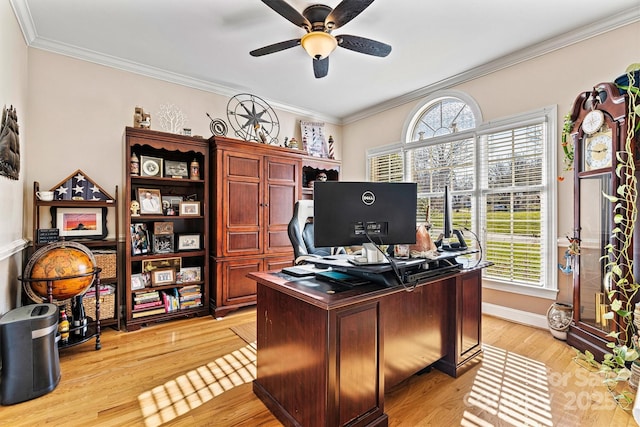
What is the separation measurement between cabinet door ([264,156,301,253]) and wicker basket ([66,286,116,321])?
1.61 meters

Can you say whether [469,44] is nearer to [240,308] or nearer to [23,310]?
[240,308]

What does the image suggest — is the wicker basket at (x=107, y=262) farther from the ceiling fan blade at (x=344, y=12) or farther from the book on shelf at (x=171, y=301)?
the ceiling fan blade at (x=344, y=12)

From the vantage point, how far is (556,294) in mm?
2912

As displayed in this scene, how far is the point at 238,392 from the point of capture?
1.95 meters

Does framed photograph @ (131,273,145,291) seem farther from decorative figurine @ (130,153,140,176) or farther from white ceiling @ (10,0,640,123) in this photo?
white ceiling @ (10,0,640,123)

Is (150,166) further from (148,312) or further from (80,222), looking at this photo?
(148,312)

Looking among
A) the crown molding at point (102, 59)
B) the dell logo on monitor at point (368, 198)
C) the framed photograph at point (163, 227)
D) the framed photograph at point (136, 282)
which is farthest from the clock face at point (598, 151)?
the framed photograph at point (136, 282)

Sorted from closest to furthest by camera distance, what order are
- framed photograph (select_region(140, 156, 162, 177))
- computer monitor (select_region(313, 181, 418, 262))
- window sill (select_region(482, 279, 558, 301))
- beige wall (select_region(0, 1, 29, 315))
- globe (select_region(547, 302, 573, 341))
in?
computer monitor (select_region(313, 181, 418, 262)) → beige wall (select_region(0, 1, 29, 315)) → globe (select_region(547, 302, 573, 341)) → window sill (select_region(482, 279, 558, 301)) → framed photograph (select_region(140, 156, 162, 177))

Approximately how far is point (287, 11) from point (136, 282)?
112 inches

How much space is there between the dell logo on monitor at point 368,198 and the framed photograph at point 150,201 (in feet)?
8.29

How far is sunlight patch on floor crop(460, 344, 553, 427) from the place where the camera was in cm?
168

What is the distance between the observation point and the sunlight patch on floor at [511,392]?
1681mm

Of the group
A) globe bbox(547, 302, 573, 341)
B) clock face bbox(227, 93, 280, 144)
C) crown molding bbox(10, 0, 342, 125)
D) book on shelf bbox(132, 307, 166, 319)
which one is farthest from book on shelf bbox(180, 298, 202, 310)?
globe bbox(547, 302, 573, 341)

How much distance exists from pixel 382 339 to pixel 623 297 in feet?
6.16
